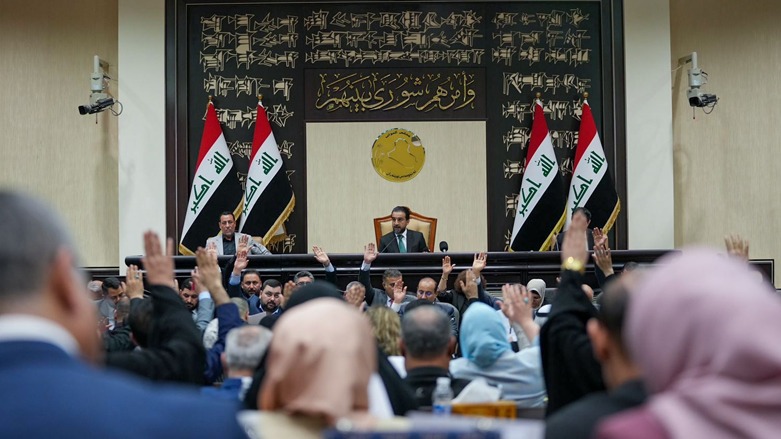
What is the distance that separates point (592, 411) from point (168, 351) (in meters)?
1.41

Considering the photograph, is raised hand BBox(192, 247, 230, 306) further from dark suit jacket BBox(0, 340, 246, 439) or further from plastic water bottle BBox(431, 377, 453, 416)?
dark suit jacket BBox(0, 340, 246, 439)

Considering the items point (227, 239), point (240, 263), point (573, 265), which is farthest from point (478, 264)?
point (573, 265)

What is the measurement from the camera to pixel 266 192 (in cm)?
1106

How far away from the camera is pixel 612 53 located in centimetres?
1173

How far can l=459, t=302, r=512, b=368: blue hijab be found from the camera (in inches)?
151

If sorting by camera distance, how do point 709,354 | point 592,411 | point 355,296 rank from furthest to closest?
point 355,296, point 592,411, point 709,354

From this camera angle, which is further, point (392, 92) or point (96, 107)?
point (392, 92)

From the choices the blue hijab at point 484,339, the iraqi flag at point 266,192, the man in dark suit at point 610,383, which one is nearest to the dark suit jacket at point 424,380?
the blue hijab at point 484,339

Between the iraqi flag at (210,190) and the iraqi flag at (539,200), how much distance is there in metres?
2.94

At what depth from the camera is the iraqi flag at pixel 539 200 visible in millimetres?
10984

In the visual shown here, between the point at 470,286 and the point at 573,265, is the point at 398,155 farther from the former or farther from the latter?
the point at 573,265

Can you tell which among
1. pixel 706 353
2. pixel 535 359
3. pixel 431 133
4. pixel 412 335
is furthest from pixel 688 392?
pixel 431 133

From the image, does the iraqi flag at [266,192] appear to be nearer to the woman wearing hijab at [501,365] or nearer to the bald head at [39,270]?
the woman wearing hijab at [501,365]

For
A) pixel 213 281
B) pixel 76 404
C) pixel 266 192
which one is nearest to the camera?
pixel 76 404
